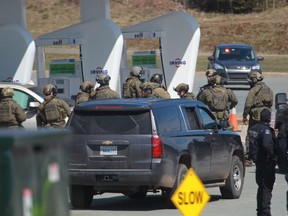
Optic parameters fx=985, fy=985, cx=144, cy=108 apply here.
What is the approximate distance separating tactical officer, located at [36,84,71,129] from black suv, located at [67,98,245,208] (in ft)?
11.3

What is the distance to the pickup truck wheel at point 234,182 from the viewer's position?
15234mm

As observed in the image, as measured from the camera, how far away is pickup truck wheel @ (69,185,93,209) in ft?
46.1

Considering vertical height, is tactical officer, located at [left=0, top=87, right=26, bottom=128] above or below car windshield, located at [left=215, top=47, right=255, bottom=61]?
above

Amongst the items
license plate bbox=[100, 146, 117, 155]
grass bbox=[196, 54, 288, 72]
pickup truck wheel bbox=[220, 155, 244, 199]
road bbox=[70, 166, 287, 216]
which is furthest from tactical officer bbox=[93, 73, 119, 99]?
grass bbox=[196, 54, 288, 72]

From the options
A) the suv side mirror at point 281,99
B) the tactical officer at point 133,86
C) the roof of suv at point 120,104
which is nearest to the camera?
the roof of suv at point 120,104

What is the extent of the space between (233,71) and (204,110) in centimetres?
2531

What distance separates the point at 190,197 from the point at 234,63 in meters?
31.3

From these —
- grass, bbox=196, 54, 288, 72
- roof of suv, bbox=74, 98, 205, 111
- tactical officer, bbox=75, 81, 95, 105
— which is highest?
roof of suv, bbox=74, 98, 205, 111

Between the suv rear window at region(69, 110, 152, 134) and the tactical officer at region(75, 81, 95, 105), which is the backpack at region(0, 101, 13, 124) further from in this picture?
the suv rear window at region(69, 110, 152, 134)

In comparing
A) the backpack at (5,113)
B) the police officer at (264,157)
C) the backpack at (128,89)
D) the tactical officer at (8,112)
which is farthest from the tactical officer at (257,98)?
the police officer at (264,157)

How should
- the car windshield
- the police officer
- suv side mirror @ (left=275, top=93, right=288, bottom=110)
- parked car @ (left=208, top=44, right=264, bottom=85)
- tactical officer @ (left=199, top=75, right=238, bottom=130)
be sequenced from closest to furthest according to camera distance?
the police officer → suv side mirror @ (left=275, top=93, right=288, bottom=110) → tactical officer @ (left=199, top=75, right=238, bottom=130) → parked car @ (left=208, top=44, right=264, bottom=85) → the car windshield

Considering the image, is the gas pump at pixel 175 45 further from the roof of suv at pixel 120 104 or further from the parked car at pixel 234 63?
the roof of suv at pixel 120 104

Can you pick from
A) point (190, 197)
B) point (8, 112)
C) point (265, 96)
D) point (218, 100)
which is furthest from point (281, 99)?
point (190, 197)

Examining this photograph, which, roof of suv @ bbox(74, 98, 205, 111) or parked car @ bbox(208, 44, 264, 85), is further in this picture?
parked car @ bbox(208, 44, 264, 85)
